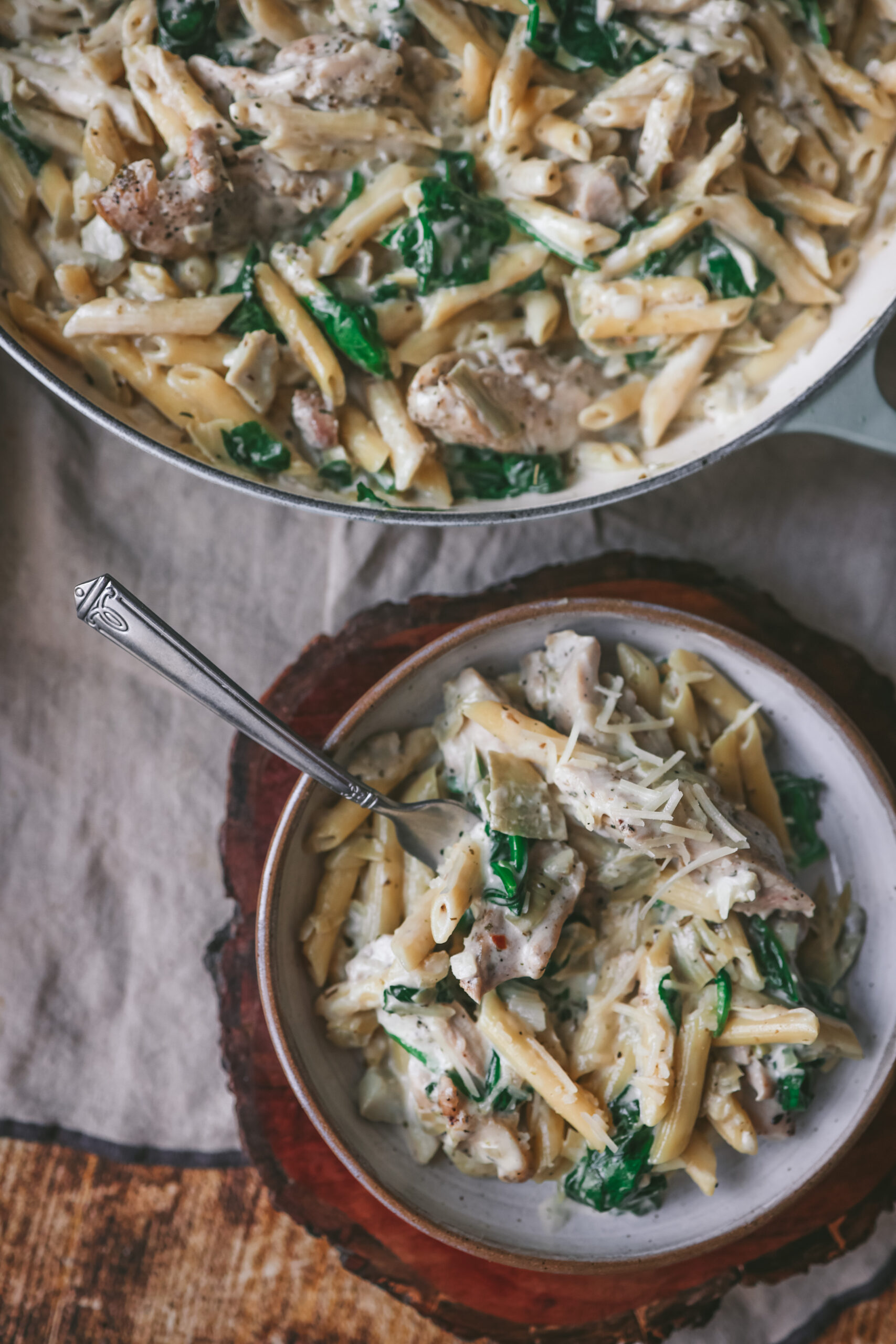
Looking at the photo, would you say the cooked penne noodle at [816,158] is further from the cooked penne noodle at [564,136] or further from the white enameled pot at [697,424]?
the cooked penne noodle at [564,136]

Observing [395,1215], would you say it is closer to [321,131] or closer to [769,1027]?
[769,1027]

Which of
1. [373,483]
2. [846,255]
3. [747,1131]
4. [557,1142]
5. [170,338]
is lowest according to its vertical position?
[557,1142]

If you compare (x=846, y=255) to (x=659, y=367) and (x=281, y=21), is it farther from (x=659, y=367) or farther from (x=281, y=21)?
(x=281, y=21)

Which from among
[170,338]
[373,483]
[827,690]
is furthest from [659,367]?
[170,338]

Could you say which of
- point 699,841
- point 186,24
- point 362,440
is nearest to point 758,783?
point 699,841

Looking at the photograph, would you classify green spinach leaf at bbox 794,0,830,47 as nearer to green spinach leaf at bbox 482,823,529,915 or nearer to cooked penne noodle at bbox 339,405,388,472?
cooked penne noodle at bbox 339,405,388,472
